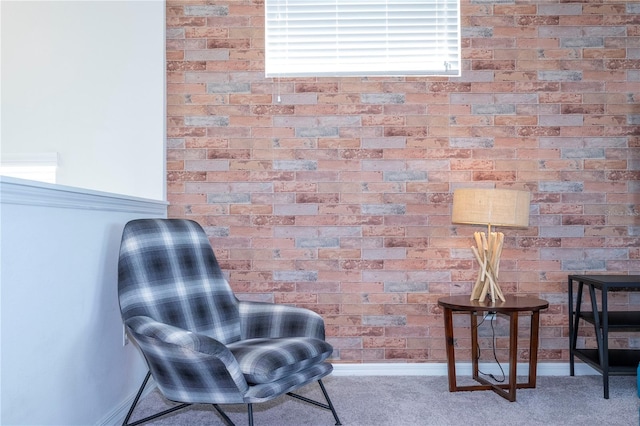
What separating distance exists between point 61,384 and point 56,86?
191cm

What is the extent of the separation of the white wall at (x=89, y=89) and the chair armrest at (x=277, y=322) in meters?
1.03

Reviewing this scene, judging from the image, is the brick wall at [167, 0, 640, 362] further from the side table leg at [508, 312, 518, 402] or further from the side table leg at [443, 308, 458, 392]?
the side table leg at [508, 312, 518, 402]

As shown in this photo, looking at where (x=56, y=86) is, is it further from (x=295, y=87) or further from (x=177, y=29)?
(x=295, y=87)

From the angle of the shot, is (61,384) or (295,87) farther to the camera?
(295,87)

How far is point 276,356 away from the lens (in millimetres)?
1966

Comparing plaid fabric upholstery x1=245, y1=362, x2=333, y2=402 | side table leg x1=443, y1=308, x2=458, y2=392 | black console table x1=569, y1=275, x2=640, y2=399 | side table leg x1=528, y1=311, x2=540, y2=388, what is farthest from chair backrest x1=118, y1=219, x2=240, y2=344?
black console table x1=569, y1=275, x2=640, y2=399

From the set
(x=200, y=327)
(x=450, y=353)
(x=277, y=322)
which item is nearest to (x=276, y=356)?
(x=277, y=322)

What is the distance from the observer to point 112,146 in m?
3.05

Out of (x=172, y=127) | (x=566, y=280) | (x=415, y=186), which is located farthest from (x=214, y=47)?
(x=566, y=280)

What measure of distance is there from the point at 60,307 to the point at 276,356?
2.71ft

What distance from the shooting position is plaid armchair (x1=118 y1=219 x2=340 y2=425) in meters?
1.85

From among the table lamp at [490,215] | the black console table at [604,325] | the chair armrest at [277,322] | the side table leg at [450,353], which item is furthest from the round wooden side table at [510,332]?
the chair armrest at [277,322]

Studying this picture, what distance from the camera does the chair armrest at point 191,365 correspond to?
181 cm

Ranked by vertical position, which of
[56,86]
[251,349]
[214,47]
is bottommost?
[251,349]
